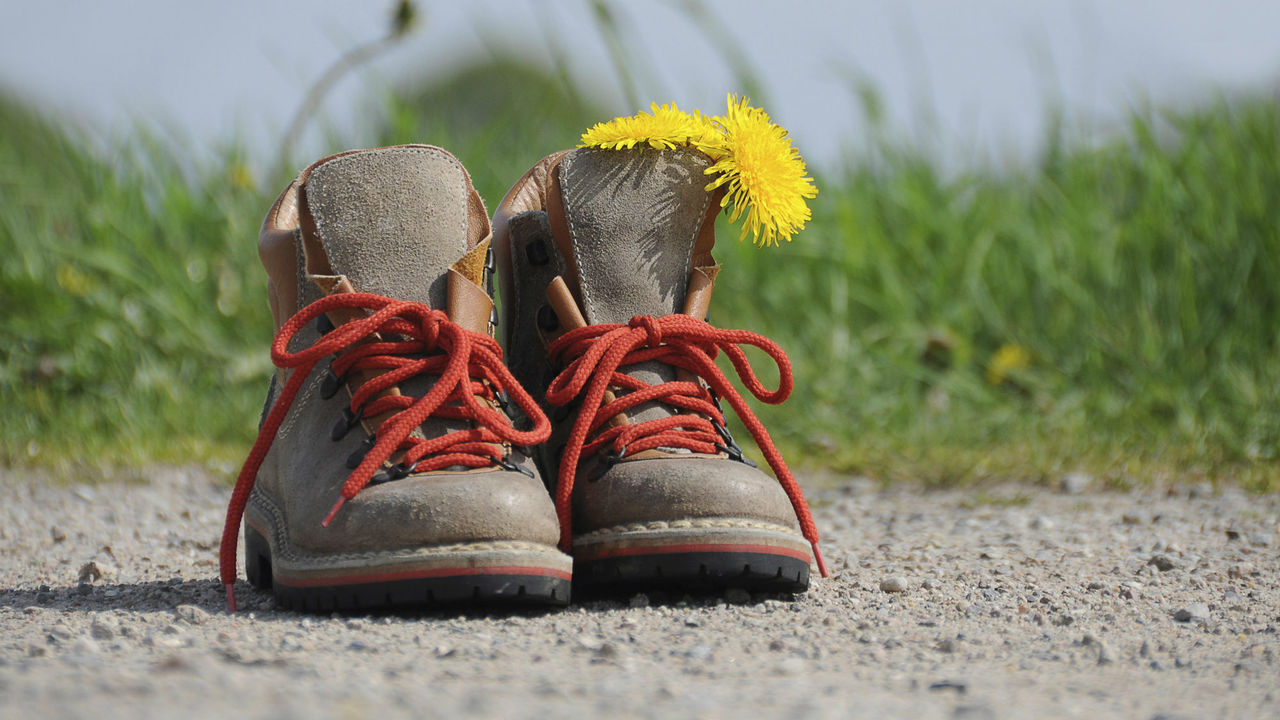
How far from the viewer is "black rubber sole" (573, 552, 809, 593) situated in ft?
5.01

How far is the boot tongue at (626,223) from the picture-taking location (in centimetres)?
177

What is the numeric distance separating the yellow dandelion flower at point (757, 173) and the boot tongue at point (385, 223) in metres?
0.42

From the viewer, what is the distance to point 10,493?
8.86 ft

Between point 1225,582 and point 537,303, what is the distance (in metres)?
1.20

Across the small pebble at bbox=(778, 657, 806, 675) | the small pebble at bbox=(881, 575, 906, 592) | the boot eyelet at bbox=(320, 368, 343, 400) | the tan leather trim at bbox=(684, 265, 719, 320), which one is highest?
the tan leather trim at bbox=(684, 265, 719, 320)

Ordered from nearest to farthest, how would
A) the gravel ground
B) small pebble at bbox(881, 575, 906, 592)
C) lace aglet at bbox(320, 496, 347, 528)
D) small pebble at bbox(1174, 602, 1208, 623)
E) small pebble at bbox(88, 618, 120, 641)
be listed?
the gravel ground < small pebble at bbox(88, 618, 120, 641) < lace aglet at bbox(320, 496, 347, 528) < small pebble at bbox(1174, 602, 1208, 623) < small pebble at bbox(881, 575, 906, 592)

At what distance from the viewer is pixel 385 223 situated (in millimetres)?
1672

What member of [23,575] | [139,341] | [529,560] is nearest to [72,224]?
[139,341]

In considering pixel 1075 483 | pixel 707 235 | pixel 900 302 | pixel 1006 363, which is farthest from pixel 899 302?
pixel 707 235

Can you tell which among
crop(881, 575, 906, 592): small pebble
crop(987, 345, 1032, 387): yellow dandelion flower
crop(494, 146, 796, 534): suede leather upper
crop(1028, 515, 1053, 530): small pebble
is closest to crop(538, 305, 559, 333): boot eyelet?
crop(494, 146, 796, 534): suede leather upper

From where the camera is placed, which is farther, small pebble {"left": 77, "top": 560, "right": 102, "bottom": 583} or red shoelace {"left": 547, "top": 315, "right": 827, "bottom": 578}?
small pebble {"left": 77, "top": 560, "right": 102, "bottom": 583}

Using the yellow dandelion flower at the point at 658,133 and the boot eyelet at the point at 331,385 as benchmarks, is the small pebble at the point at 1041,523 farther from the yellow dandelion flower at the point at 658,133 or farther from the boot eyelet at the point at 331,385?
the boot eyelet at the point at 331,385

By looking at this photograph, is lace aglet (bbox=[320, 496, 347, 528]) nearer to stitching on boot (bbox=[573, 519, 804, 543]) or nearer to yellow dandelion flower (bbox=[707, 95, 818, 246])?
stitching on boot (bbox=[573, 519, 804, 543])

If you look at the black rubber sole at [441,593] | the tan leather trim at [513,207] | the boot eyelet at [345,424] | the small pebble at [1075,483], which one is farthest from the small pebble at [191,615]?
the small pebble at [1075,483]
